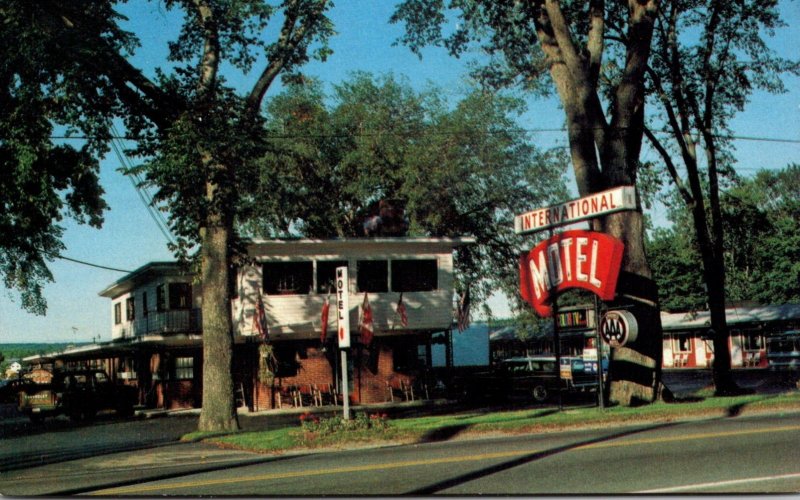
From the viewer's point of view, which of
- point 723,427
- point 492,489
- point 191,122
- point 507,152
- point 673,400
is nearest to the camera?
point 492,489

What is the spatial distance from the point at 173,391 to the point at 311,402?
18.9 ft

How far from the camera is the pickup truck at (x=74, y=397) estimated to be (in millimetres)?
30078

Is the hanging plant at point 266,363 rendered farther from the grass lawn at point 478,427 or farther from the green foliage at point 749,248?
the green foliage at point 749,248

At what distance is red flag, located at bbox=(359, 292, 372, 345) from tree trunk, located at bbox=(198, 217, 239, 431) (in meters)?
Result: 9.69

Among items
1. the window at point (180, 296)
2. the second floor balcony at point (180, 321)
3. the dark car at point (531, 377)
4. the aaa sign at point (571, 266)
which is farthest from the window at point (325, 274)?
the aaa sign at point (571, 266)

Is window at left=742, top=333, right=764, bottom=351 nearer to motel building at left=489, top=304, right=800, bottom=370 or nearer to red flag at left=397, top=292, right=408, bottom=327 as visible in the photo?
motel building at left=489, top=304, right=800, bottom=370

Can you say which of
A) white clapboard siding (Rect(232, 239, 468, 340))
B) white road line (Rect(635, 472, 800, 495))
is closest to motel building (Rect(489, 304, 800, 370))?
white clapboard siding (Rect(232, 239, 468, 340))

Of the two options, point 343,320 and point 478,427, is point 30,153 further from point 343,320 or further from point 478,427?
point 478,427

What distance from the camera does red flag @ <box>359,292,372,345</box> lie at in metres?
31.0

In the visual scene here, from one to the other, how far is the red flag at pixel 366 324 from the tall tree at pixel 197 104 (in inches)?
373

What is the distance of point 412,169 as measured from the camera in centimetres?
3706

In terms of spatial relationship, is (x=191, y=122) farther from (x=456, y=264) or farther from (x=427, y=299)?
(x=456, y=264)

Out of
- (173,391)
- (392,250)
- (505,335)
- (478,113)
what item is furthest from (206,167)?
(505,335)

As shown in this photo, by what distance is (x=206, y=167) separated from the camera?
20.5 metres
